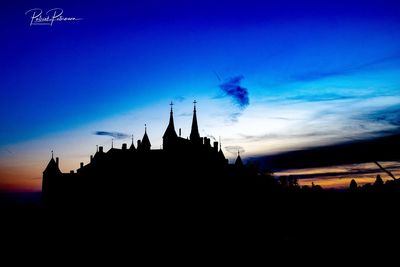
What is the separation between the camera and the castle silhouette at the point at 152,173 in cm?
6394

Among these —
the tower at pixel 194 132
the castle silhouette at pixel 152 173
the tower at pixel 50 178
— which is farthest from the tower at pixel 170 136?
the tower at pixel 50 178

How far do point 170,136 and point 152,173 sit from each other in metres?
8.68

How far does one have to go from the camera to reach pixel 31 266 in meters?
31.7

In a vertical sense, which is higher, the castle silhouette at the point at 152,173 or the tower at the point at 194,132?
the tower at the point at 194,132

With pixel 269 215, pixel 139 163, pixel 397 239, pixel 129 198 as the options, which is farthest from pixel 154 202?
pixel 397 239

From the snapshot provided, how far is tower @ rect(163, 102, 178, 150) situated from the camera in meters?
69.3

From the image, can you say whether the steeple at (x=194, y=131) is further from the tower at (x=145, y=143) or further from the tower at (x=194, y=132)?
the tower at (x=145, y=143)

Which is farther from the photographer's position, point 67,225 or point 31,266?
point 67,225

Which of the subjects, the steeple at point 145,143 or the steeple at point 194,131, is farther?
the steeple at point 145,143

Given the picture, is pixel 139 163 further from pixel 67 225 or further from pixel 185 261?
pixel 185 261

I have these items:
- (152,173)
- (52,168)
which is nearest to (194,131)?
(152,173)

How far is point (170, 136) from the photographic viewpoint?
69812 millimetres

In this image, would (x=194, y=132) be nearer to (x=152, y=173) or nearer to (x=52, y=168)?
(x=152, y=173)

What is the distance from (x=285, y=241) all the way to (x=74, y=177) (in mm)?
47528
